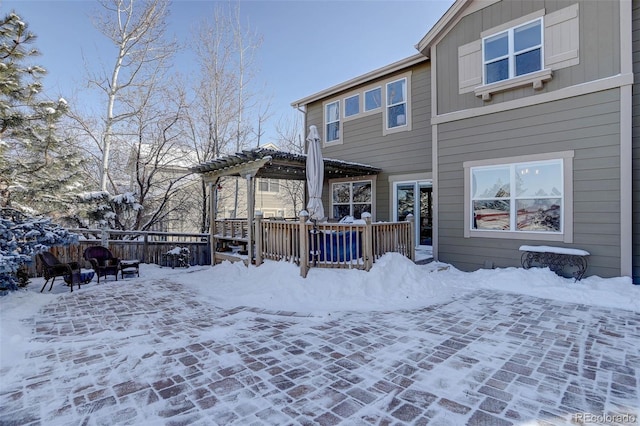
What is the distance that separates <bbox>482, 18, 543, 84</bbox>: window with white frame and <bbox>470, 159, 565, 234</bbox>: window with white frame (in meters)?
2.04

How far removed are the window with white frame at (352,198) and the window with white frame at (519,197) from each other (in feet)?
11.8

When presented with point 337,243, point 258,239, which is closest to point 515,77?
point 337,243

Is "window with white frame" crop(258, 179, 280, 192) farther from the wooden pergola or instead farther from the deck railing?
the deck railing

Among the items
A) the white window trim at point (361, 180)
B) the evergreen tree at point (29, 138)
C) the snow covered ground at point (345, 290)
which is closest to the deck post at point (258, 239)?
the snow covered ground at point (345, 290)

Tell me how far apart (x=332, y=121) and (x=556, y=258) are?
7860mm

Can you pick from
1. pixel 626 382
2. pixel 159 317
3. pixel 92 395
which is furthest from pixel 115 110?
pixel 626 382

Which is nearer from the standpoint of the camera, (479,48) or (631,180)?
(631,180)

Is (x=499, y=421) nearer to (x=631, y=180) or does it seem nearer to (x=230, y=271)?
(x=631, y=180)

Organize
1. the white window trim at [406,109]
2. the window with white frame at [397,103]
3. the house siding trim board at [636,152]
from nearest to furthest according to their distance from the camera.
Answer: the house siding trim board at [636,152]
the white window trim at [406,109]
the window with white frame at [397,103]

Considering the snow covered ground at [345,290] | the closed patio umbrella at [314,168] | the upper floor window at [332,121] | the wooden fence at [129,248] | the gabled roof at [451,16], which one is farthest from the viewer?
the upper floor window at [332,121]

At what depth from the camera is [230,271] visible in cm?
787

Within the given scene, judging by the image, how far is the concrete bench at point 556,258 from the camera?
6074 millimetres

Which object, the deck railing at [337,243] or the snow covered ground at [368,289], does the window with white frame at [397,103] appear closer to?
the deck railing at [337,243]

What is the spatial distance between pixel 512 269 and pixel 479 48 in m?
5.11
